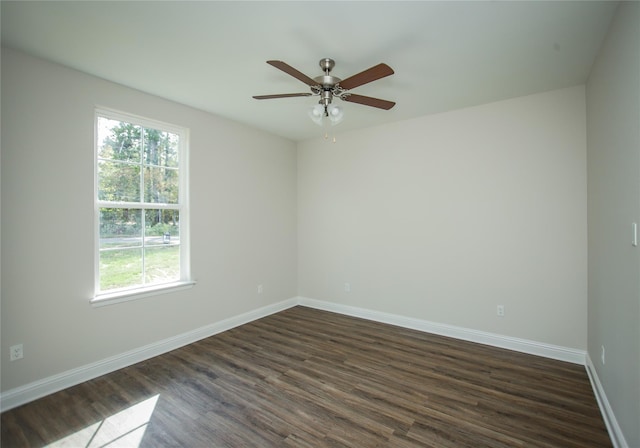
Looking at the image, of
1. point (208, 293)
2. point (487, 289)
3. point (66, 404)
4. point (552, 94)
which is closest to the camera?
point (66, 404)

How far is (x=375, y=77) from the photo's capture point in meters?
2.07

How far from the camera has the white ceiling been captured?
1914 mm

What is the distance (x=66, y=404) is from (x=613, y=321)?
3910 millimetres

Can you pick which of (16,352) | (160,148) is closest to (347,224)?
(160,148)

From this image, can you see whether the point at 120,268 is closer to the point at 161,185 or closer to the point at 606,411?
the point at 161,185

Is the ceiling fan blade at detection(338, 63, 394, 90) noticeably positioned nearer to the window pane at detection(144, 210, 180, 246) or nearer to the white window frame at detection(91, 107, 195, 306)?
the white window frame at detection(91, 107, 195, 306)

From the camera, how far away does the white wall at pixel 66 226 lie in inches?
93.0

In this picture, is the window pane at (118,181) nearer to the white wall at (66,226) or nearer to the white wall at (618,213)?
the white wall at (66,226)

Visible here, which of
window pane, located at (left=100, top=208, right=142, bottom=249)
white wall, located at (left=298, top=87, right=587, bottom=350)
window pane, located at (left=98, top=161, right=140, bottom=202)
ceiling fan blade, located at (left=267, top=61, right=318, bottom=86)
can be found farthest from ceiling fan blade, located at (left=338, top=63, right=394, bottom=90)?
window pane, located at (left=100, top=208, right=142, bottom=249)

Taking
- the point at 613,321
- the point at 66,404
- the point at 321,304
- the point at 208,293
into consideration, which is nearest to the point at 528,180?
the point at 613,321

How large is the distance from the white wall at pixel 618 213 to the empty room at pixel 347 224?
3 cm

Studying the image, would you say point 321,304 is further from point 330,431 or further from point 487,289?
point 330,431

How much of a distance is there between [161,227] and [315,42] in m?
2.44

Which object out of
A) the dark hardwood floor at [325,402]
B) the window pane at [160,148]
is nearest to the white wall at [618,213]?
the dark hardwood floor at [325,402]
